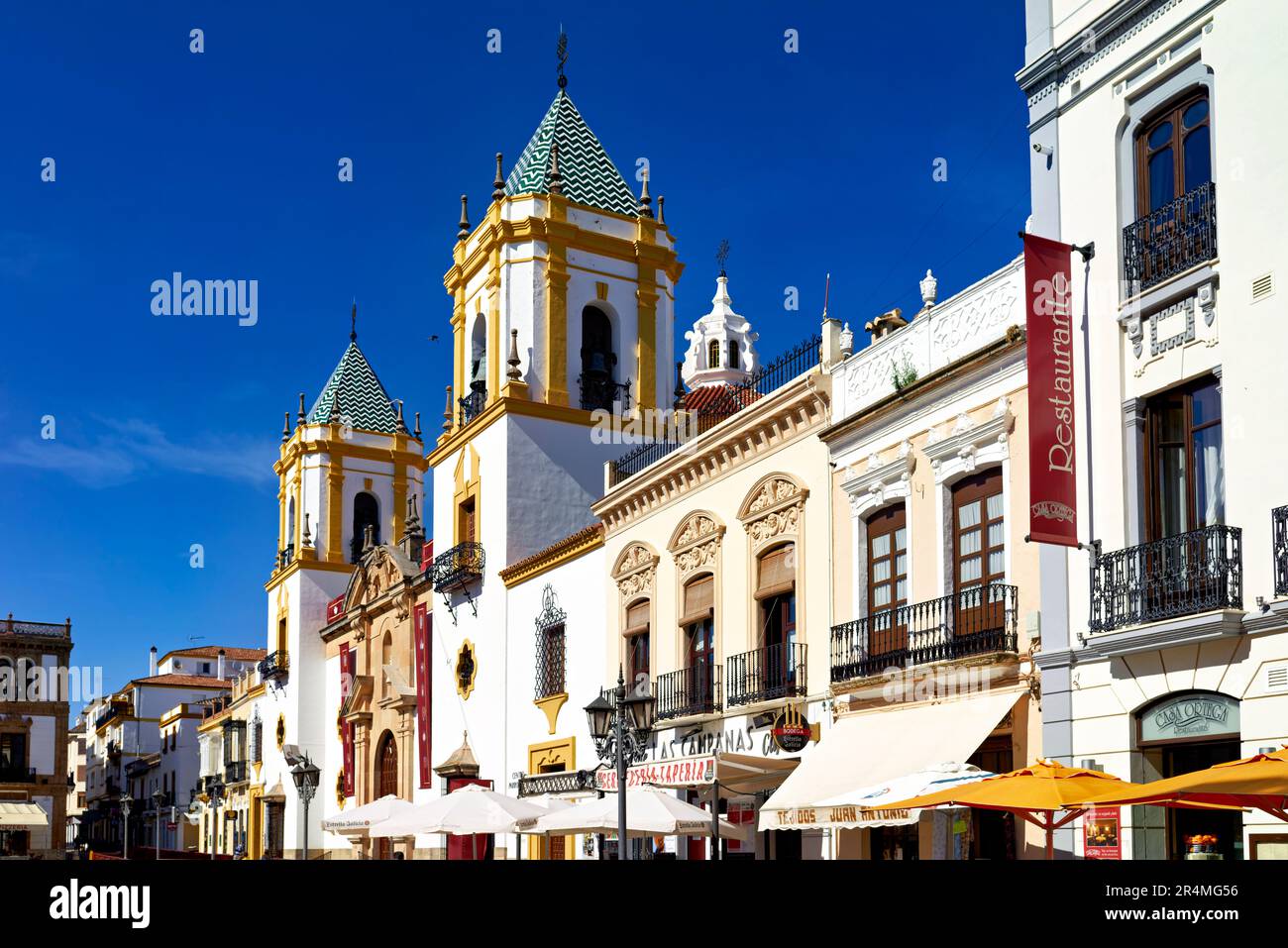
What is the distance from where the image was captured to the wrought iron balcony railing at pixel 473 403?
33719 millimetres

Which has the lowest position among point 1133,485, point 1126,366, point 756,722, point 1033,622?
point 756,722

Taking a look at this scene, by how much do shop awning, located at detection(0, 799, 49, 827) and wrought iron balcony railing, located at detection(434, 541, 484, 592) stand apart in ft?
111

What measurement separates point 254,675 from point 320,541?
12.0 m

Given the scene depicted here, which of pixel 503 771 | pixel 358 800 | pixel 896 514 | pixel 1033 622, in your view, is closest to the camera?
pixel 1033 622

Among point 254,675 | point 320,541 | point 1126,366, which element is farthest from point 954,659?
point 254,675

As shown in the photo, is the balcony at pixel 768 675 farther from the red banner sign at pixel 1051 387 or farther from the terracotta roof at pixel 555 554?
the red banner sign at pixel 1051 387

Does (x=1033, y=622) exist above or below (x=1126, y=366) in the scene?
below

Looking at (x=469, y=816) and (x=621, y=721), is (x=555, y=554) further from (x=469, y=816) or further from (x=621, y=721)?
(x=621, y=721)

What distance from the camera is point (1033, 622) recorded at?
1552cm

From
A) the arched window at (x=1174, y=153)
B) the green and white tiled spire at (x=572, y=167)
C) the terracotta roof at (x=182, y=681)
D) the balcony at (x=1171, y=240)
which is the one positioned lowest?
the terracotta roof at (x=182, y=681)

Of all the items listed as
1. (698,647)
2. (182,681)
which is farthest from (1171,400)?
(182,681)

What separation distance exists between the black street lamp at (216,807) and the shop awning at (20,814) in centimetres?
666

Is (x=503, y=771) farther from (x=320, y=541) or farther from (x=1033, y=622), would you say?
(x=320, y=541)

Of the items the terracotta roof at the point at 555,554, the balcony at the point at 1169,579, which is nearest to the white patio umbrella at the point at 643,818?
the balcony at the point at 1169,579
